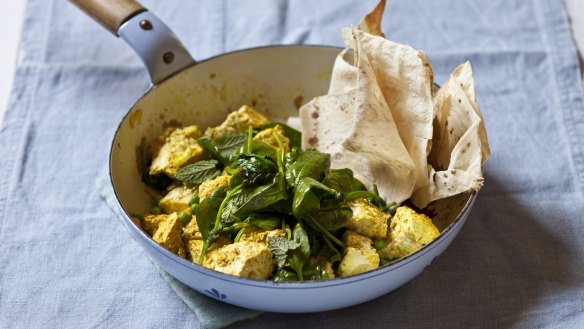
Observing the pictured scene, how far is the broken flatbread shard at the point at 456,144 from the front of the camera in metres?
1.67

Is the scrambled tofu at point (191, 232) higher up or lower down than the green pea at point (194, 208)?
lower down

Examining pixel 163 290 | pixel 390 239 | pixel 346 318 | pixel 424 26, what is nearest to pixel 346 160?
pixel 390 239

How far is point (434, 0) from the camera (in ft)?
9.23

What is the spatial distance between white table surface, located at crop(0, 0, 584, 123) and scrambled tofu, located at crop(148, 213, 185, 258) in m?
0.99

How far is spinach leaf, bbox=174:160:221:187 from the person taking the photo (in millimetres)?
1891

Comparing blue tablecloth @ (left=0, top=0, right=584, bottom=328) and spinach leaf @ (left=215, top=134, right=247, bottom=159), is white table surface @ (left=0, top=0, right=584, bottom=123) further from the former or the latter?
spinach leaf @ (left=215, top=134, right=247, bottom=159)

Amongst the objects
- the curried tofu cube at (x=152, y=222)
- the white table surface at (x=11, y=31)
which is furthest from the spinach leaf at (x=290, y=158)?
the white table surface at (x=11, y=31)

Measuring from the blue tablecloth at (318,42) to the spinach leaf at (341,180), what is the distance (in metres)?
0.30

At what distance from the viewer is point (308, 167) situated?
5.56ft

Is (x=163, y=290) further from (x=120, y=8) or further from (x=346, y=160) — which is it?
(x=120, y=8)

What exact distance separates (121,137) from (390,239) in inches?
32.1

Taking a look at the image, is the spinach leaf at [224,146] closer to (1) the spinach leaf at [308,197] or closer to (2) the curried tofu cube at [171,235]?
(2) the curried tofu cube at [171,235]

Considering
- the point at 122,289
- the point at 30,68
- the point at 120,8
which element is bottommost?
the point at 122,289

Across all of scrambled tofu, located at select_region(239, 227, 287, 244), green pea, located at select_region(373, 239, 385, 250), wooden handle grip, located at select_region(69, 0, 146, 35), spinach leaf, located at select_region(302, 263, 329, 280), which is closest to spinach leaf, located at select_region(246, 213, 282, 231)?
scrambled tofu, located at select_region(239, 227, 287, 244)
